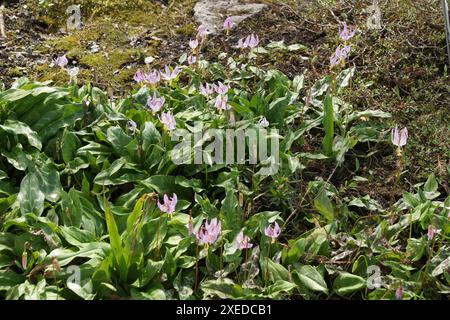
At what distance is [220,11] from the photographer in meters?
5.12

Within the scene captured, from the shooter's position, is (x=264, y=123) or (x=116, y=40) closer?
(x=264, y=123)

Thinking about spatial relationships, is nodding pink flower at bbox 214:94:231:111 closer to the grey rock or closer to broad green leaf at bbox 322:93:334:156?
broad green leaf at bbox 322:93:334:156

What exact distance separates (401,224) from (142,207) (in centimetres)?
117

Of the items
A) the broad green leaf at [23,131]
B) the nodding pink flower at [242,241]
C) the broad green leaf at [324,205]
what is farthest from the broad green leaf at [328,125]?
the broad green leaf at [23,131]

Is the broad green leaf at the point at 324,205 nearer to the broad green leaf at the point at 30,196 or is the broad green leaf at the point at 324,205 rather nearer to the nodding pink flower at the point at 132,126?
the nodding pink flower at the point at 132,126

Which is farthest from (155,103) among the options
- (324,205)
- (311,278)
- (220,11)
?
(220,11)

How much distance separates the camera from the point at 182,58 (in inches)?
174

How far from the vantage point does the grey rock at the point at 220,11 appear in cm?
500

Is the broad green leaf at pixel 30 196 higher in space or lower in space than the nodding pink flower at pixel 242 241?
higher

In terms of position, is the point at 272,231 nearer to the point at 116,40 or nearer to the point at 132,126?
the point at 132,126

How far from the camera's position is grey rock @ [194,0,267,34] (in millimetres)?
5000

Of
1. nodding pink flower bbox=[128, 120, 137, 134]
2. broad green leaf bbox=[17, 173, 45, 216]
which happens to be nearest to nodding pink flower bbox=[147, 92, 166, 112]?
nodding pink flower bbox=[128, 120, 137, 134]

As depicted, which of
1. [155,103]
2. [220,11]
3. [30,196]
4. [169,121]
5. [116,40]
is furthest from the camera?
[220,11]

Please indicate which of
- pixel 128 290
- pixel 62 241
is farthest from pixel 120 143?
pixel 128 290
